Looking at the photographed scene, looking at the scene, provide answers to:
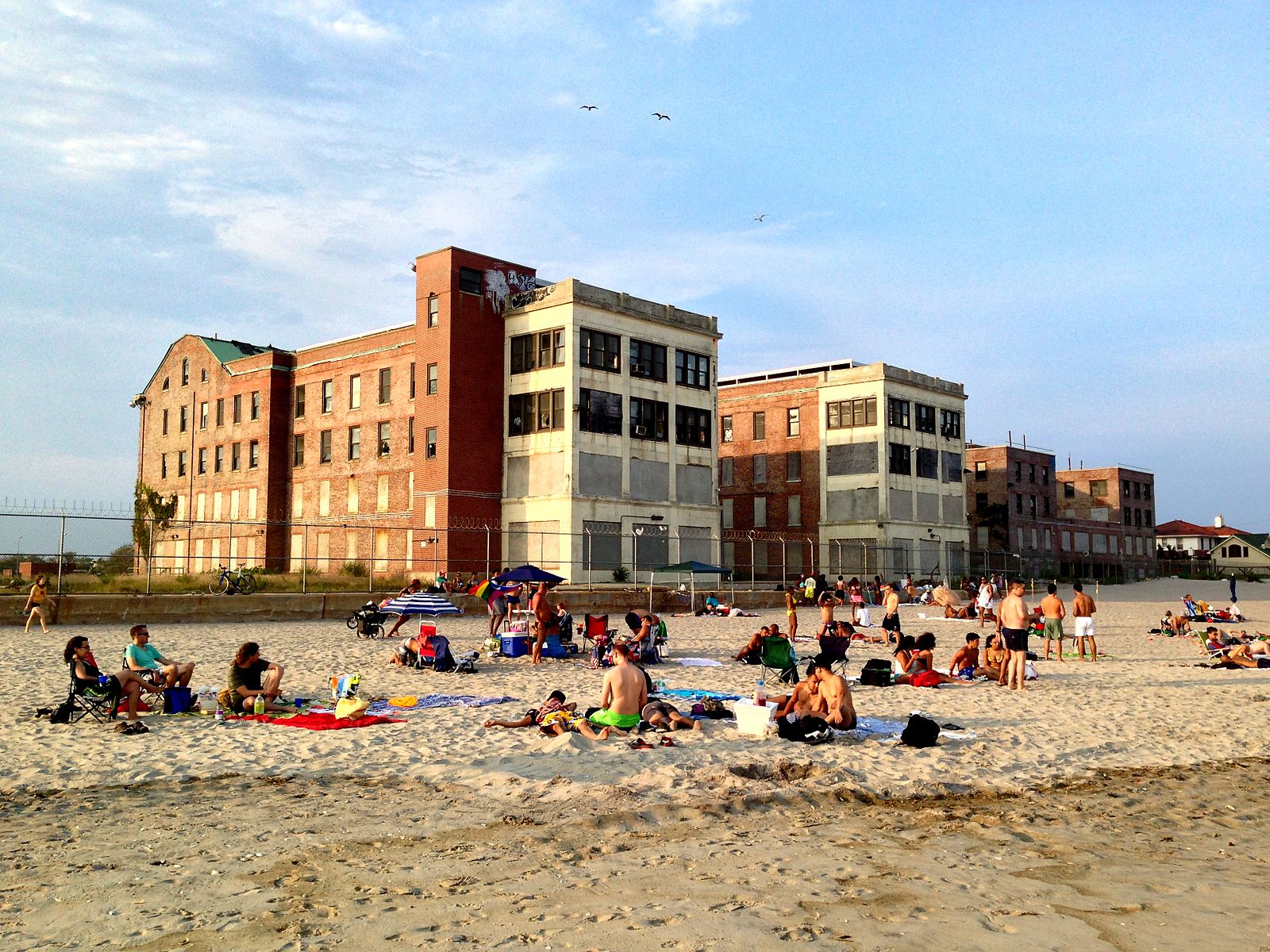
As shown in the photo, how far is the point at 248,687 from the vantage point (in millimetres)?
14086

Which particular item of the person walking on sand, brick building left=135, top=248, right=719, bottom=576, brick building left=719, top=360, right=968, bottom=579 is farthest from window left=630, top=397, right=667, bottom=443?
the person walking on sand

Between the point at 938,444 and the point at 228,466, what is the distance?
4199 centimetres

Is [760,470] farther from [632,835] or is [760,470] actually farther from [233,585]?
[632,835]

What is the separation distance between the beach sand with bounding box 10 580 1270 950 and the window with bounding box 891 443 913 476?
45034 mm

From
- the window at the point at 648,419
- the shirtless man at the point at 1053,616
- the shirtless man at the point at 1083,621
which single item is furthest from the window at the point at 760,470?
the shirtless man at the point at 1083,621

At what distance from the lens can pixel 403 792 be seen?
395 inches

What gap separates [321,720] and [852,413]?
50773mm

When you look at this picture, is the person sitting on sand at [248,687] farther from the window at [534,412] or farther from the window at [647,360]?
the window at [647,360]

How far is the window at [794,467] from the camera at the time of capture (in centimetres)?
6300

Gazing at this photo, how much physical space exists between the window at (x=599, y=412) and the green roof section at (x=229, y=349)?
79.2 ft

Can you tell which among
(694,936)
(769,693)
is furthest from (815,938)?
(769,693)

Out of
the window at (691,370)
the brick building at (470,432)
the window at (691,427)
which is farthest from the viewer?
the window at (691,370)

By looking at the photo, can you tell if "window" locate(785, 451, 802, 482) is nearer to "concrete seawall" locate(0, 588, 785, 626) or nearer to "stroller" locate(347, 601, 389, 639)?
"concrete seawall" locate(0, 588, 785, 626)

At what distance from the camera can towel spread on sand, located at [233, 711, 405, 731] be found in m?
13.1
